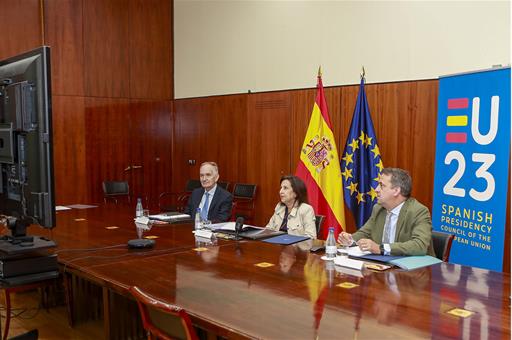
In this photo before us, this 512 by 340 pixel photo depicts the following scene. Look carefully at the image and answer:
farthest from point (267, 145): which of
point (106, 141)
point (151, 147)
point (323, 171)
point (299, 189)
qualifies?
point (299, 189)

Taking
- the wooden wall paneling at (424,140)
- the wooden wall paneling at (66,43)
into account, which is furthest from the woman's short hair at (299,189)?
the wooden wall paneling at (66,43)

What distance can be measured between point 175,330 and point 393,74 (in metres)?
4.73

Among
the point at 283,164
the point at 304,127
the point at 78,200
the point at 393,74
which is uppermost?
the point at 393,74

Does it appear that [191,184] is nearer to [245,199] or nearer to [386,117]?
[245,199]

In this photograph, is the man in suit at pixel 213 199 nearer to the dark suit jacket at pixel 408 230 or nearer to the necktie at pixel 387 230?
the dark suit jacket at pixel 408 230

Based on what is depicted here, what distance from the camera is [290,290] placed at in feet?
7.83

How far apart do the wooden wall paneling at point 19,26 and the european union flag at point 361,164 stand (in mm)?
5025

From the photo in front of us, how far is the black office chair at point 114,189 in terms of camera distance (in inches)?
317

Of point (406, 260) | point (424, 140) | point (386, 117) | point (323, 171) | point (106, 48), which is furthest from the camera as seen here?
point (106, 48)

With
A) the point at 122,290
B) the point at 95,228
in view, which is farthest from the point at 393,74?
the point at 122,290

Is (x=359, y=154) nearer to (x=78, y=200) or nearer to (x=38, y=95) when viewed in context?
(x=38, y=95)

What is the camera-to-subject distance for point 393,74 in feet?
19.9

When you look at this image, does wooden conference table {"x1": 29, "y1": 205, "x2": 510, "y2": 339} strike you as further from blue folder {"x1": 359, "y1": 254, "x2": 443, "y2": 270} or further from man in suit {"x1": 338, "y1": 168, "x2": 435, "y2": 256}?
man in suit {"x1": 338, "y1": 168, "x2": 435, "y2": 256}

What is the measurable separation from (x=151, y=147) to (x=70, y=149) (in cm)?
146
